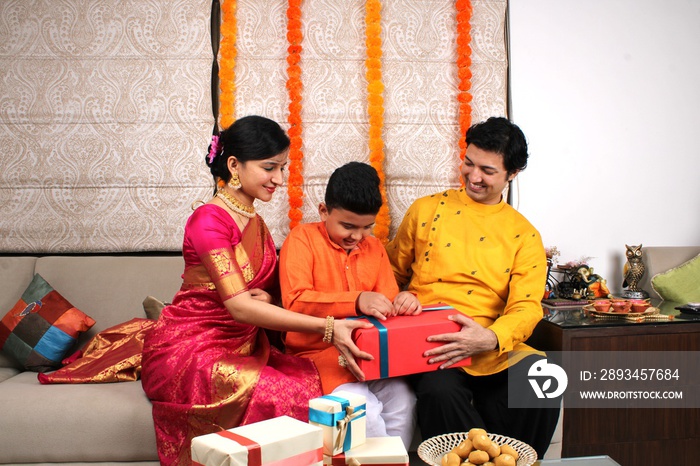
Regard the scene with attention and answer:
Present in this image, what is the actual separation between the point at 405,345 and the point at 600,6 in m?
2.41

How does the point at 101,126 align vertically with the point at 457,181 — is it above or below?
above

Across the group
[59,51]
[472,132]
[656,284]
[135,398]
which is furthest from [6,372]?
[656,284]

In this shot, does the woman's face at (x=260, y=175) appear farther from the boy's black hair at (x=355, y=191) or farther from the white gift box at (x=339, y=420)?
the white gift box at (x=339, y=420)

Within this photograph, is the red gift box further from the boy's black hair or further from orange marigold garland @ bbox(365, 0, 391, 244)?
orange marigold garland @ bbox(365, 0, 391, 244)

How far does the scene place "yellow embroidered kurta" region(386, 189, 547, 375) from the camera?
2.34 meters

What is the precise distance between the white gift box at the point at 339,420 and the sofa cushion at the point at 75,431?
0.91 m

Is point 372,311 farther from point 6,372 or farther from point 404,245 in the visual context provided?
point 6,372

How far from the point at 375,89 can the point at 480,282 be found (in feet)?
3.91

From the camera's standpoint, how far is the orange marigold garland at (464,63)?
122 inches

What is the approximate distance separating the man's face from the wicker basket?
101 cm

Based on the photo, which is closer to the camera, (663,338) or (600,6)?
(663,338)

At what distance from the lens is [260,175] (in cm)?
210

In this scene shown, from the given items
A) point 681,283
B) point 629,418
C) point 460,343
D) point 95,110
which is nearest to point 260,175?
point 460,343

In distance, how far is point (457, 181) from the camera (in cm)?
316
